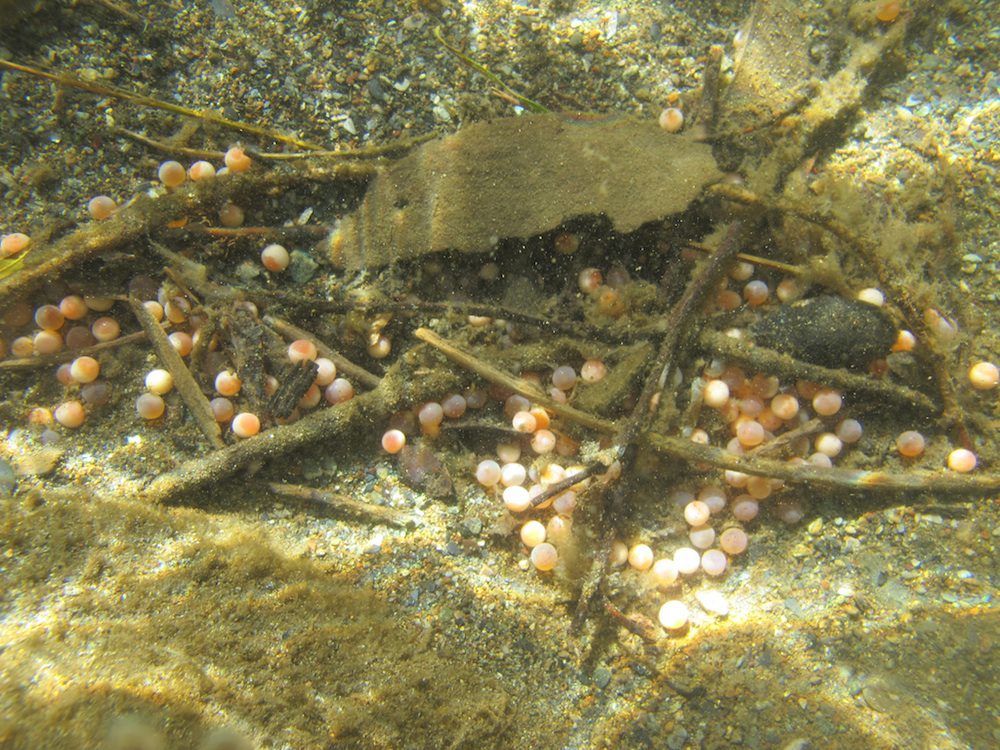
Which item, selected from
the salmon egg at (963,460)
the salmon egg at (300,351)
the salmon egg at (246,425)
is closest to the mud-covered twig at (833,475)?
the salmon egg at (963,460)

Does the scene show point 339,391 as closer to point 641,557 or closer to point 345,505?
point 345,505

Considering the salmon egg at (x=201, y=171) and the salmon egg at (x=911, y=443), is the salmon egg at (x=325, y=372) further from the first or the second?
the salmon egg at (x=911, y=443)

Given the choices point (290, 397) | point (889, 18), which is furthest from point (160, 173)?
point (889, 18)

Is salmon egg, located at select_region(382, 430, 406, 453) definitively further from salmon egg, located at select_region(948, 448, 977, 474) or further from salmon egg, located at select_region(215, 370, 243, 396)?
salmon egg, located at select_region(948, 448, 977, 474)

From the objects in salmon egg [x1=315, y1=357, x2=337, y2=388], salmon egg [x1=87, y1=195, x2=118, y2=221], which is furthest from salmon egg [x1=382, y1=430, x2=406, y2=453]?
salmon egg [x1=87, y1=195, x2=118, y2=221]

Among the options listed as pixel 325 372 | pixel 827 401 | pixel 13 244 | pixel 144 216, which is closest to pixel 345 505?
pixel 325 372

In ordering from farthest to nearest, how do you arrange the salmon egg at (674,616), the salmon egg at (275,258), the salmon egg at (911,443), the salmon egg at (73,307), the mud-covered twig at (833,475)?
1. the salmon egg at (275,258)
2. the salmon egg at (73,307)
3. the salmon egg at (911,443)
4. the mud-covered twig at (833,475)
5. the salmon egg at (674,616)

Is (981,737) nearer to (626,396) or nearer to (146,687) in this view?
(626,396)
